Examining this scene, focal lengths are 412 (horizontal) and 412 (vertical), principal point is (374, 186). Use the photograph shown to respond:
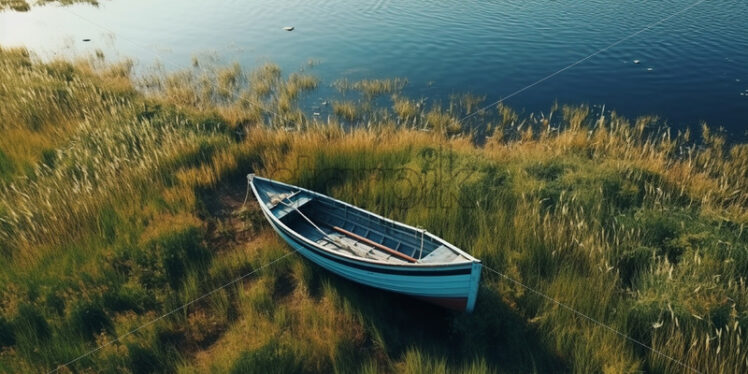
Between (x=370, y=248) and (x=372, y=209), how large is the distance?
1486 millimetres

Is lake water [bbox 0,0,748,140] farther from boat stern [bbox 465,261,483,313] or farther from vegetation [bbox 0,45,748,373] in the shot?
boat stern [bbox 465,261,483,313]

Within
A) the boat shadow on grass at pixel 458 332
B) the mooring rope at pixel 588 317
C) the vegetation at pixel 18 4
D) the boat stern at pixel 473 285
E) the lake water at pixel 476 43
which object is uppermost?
the vegetation at pixel 18 4

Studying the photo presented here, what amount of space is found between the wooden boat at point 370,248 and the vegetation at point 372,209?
513mm

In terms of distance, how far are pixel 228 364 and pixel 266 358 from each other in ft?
1.81

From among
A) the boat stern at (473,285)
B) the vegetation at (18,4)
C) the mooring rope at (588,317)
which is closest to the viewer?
the mooring rope at (588,317)

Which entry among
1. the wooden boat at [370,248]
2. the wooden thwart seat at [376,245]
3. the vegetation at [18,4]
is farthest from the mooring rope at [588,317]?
the vegetation at [18,4]

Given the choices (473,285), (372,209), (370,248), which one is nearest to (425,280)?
(473,285)

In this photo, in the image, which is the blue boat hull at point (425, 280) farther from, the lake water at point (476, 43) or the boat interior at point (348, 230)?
the lake water at point (476, 43)

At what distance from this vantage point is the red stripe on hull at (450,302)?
6.55 m

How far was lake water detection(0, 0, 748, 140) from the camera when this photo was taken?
15961 millimetres

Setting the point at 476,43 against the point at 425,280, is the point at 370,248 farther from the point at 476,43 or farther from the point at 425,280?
the point at 476,43

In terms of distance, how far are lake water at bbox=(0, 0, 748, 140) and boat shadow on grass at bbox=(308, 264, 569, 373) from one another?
415 inches

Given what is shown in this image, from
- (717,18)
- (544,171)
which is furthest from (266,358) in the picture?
(717,18)

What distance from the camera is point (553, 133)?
13.3 meters
